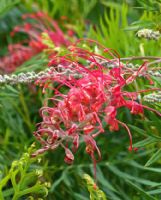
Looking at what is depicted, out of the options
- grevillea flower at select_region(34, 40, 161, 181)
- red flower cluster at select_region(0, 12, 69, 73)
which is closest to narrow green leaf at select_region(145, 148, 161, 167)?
grevillea flower at select_region(34, 40, 161, 181)

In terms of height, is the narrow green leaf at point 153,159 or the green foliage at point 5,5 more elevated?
the green foliage at point 5,5

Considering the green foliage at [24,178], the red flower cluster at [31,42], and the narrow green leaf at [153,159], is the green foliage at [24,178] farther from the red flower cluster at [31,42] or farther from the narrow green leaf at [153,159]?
the red flower cluster at [31,42]

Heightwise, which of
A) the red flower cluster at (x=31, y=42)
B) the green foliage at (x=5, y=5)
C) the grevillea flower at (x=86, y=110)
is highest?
the green foliage at (x=5, y=5)

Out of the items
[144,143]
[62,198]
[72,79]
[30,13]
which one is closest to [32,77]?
[72,79]

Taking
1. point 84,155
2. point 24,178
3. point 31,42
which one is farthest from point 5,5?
point 24,178

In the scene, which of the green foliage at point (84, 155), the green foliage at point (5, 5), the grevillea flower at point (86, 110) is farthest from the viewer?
the green foliage at point (5, 5)

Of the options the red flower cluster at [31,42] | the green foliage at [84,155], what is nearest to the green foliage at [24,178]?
the green foliage at [84,155]

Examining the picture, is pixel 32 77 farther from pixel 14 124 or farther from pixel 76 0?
pixel 76 0

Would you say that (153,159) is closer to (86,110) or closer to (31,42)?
(86,110)

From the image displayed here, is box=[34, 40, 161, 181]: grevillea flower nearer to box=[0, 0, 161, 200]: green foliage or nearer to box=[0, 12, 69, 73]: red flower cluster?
box=[0, 0, 161, 200]: green foliage
